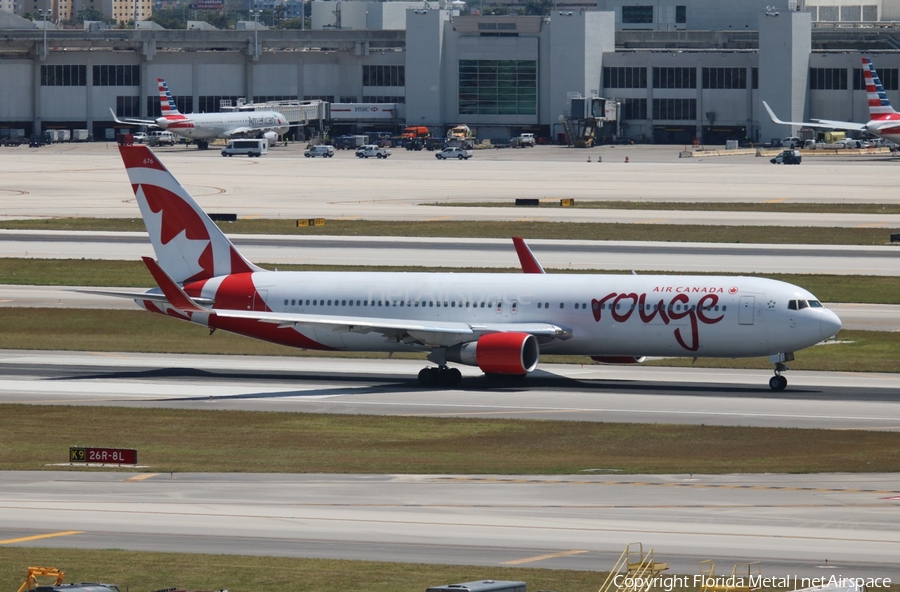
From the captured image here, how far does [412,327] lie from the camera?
54625mm

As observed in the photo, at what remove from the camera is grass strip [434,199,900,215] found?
120188 mm

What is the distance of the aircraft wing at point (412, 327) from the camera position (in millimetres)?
54344

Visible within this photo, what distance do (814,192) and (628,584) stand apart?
11790 cm

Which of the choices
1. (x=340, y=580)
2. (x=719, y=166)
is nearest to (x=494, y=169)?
(x=719, y=166)

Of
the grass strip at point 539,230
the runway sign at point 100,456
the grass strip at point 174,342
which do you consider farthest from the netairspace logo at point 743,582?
the grass strip at point 539,230

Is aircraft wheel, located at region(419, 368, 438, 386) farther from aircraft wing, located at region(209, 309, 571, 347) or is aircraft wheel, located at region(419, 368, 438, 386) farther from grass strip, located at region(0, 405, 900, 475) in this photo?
grass strip, located at region(0, 405, 900, 475)

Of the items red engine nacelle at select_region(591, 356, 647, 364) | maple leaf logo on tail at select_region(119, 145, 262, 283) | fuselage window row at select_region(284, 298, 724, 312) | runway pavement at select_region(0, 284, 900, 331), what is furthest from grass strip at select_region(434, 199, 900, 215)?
fuselage window row at select_region(284, 298, 724, 312)

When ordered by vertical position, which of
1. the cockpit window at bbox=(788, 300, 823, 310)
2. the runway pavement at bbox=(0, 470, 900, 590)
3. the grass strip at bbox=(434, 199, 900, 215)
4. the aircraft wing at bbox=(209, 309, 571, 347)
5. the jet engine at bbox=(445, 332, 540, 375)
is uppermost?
the grass strip at bbox=(434, 199, 900, 215)

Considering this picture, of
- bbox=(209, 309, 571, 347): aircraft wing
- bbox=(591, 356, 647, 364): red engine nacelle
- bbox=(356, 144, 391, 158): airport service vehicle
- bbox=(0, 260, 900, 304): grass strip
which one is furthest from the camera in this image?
bbox=(356, 144, 391, 158): airport service vehicle

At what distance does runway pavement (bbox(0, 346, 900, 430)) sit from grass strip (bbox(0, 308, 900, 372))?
5.28ft

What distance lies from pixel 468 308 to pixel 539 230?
5079cm

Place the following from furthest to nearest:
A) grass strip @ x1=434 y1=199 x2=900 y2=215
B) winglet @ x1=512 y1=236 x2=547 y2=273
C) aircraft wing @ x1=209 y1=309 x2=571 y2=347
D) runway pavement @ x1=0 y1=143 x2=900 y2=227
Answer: grass strip @ x1=434 y1=199 x2=900 y2=215
runway pavement @ x1=0 y1=143 x2=900 y2=227
winglet @ x1=512 y1=236 x2=547 y2=273
aircraft wing @ x1=209 y1=309 x2=571 y2=347

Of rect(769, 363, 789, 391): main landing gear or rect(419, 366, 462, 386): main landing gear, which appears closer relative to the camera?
rect(769, 363, 789, 391): main landing gear

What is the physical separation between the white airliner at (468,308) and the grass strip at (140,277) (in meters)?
20.4
